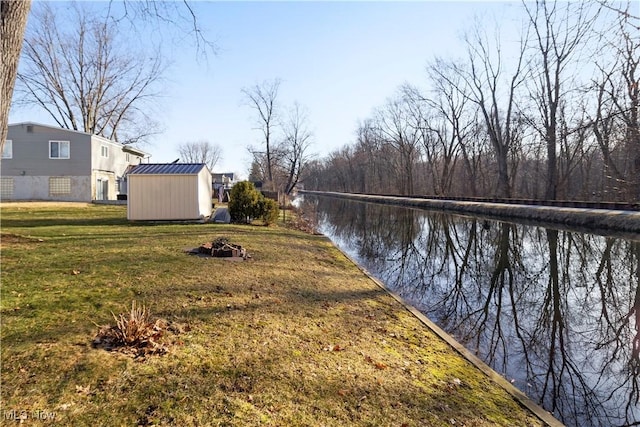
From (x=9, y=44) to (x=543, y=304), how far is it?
881 cm

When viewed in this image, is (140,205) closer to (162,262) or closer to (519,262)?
(162,262)

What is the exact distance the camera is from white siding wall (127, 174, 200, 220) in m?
16.4

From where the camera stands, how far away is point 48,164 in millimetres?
28266

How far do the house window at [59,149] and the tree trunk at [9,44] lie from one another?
3082cm

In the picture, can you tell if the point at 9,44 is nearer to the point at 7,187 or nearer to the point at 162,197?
the point at 162,197

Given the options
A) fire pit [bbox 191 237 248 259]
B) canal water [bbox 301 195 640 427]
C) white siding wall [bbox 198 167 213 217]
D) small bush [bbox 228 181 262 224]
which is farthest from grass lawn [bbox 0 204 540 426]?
white siding wall [bbox 198 167 213 217]

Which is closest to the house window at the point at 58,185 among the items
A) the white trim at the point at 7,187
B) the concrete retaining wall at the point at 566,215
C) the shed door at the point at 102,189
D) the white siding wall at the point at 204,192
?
the shed door at the point at 102,189

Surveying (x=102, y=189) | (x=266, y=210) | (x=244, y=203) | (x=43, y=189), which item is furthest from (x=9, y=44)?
(x=102, y=189)

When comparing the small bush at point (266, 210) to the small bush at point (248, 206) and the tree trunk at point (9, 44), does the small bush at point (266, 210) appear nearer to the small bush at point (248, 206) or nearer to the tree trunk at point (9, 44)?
the small bush at point (248, 206)

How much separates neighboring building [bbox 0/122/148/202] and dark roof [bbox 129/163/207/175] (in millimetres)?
15891

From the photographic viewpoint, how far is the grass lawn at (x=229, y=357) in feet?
9.55

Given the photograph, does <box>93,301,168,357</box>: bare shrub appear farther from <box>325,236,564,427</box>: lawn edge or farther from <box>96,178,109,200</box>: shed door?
<box>96,178,109,200</box>: shed door

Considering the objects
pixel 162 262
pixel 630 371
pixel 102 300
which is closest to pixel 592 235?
pixel 630 371

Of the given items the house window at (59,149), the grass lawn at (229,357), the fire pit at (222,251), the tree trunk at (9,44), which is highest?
the house window at (59,149)
